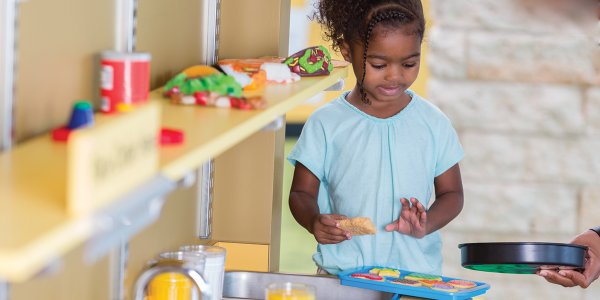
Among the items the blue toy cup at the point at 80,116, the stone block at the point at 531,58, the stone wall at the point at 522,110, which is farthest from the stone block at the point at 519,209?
the blue toy cup at the point at 80,116

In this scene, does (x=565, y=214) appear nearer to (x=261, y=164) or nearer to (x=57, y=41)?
(x=261, y=164)

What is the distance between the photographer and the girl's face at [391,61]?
5.02 ft

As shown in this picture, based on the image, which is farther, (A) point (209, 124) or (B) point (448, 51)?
(B) point (448, 51)

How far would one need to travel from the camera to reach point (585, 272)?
1458 millimetres

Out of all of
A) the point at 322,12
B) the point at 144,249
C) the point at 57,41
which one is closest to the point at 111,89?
the point at 57,41

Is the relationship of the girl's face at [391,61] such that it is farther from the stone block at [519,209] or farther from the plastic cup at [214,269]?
the stone block at [519,209]

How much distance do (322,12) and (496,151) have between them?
949 millimetres

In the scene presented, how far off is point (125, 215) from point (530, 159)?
6.93 feet

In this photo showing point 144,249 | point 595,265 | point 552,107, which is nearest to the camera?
point 144,249

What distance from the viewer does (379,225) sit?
5.31 feet

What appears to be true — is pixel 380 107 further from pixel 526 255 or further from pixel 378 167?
pixel 526 255

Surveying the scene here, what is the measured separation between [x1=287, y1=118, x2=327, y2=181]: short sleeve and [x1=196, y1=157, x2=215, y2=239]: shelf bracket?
220mm

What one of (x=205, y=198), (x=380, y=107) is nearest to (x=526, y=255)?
(x=380, y=107)

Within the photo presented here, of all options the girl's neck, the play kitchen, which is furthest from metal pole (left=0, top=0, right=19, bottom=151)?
the girl's neck
